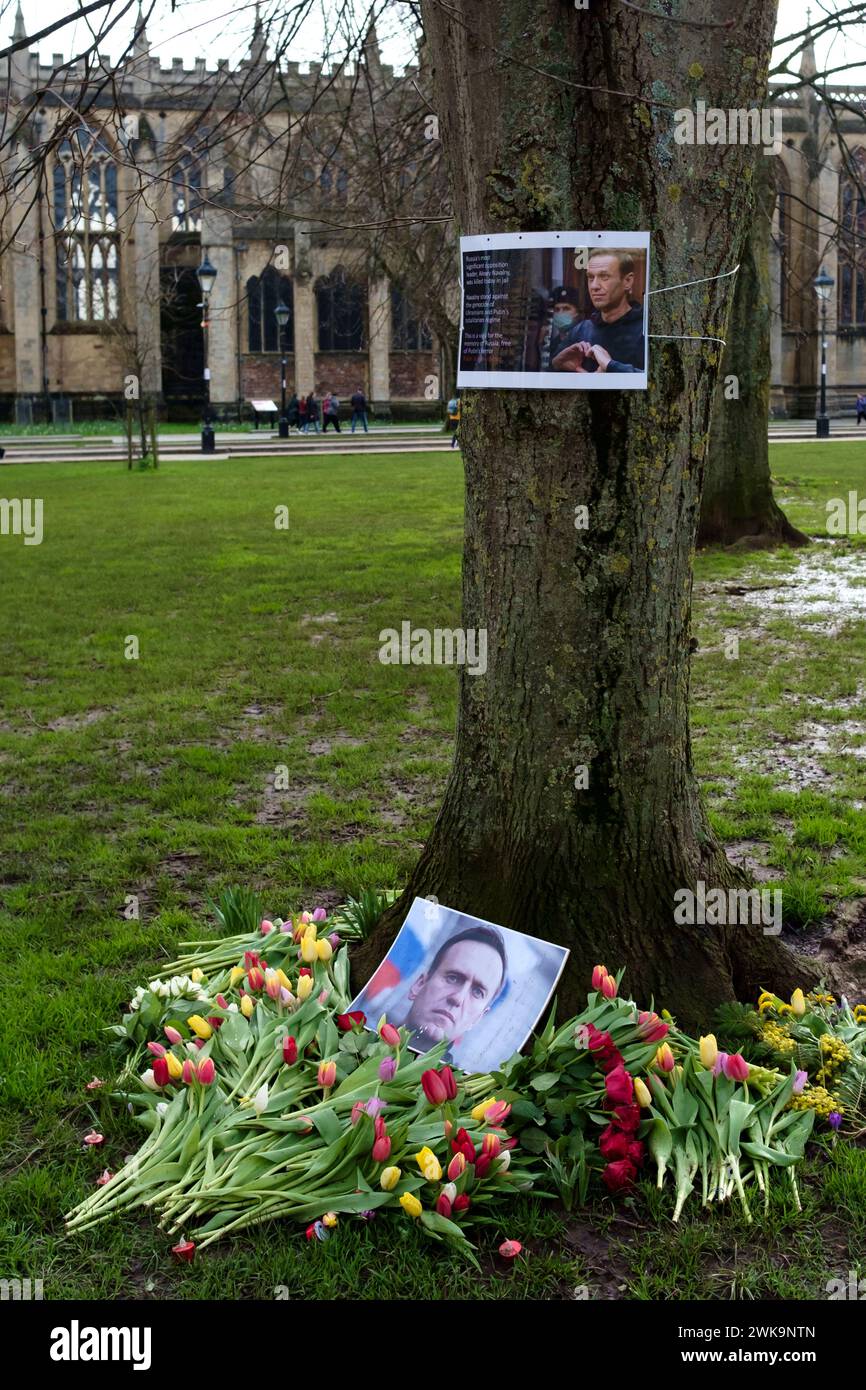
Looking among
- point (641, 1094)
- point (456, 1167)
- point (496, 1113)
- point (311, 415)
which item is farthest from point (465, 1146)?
point (311, 415)

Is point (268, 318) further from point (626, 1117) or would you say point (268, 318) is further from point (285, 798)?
point (626, 1117)

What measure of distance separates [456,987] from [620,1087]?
0.69m

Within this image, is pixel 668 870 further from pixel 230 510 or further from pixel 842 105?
pixel 230 510

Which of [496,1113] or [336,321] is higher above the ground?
[336,321]

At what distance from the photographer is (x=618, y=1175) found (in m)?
3.32

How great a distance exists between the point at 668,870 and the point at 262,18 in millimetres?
3706

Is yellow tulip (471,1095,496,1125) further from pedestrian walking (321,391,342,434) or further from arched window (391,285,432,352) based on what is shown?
arched window (391,285,432,352)

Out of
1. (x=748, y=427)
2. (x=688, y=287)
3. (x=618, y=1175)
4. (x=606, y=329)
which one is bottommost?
(x=618, y=1175)

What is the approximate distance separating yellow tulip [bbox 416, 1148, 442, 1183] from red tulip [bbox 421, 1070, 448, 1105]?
0.62 feet

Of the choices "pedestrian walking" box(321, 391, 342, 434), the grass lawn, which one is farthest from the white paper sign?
"pedestrian walking" box(321, 391, 342, 434)

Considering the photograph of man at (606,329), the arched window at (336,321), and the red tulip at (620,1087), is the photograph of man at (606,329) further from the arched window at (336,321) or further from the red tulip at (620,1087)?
the arched window at (336,321)

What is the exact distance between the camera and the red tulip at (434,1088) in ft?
11.2

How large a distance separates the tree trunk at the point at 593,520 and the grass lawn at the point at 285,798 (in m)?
0.91

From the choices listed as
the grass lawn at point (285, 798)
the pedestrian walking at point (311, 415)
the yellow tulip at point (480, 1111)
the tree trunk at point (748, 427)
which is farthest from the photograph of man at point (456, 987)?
the pedestrian walking at point (311, 415)
